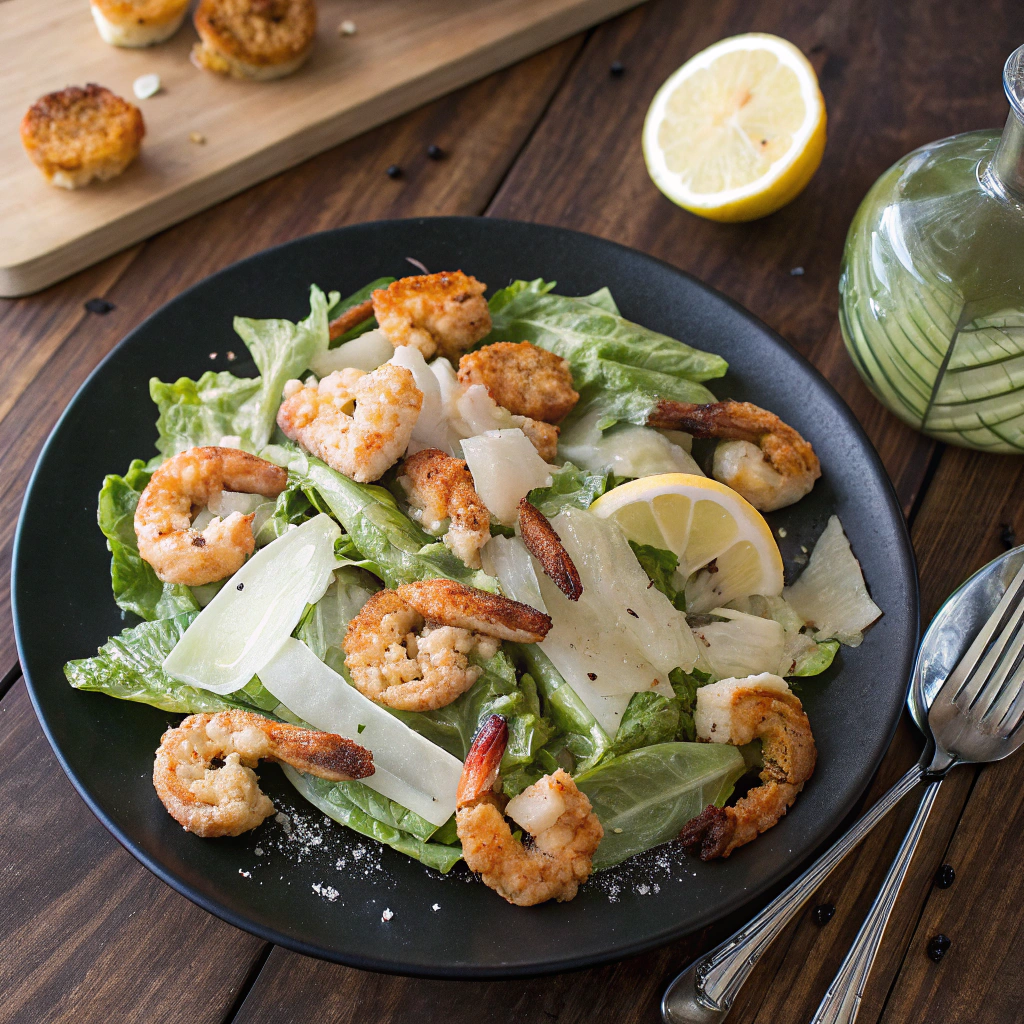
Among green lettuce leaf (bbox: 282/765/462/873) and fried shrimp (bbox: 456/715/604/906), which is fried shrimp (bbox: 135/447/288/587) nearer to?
green lettuce leaf (bbox: 282/765/462/873)

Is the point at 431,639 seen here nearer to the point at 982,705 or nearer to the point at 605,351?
the point at 605,351

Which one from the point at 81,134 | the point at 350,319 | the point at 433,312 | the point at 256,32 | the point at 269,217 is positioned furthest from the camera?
the point at 256,32

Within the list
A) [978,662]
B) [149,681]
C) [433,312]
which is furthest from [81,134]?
[978,662]

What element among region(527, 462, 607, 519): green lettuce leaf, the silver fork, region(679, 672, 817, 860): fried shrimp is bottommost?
the silver fork

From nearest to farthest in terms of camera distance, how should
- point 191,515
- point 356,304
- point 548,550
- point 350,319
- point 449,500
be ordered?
point 548,550
point 449,500
point 191,515
point 350,319
point 356,304

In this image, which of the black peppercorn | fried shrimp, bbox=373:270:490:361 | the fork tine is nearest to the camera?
the black peppercorn

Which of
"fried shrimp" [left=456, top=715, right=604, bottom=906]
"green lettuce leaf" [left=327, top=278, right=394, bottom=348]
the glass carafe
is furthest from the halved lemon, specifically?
"fried shrimp" [left=456, top=715, right=604, bottom=906]

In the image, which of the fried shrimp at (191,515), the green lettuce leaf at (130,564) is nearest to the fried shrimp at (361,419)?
the fried shrimp at (191,515)
